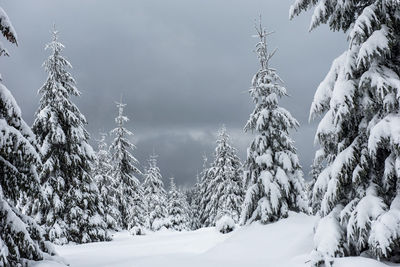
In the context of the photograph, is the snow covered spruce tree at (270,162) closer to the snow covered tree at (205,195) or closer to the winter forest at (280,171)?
the winter forest at (280,171)

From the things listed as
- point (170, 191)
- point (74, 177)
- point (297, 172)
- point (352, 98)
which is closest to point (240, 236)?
point (297, 172)

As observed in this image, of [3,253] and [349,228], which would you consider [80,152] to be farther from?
[349,228]

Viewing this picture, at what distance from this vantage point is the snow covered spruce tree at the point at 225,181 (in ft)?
129

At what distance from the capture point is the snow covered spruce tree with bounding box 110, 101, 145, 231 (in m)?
38.8

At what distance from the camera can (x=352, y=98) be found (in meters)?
9.26

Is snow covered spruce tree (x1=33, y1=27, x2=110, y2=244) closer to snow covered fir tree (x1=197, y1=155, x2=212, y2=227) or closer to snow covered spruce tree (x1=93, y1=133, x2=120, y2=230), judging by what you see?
snow covered spruce tree (x1=93, y1=133, x2=120, y2=230)

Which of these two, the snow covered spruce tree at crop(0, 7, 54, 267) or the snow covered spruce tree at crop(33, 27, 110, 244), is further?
the snow covered spruce tree at crop(33, 27, 110, 244)

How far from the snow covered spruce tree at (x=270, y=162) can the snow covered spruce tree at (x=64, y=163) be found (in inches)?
438

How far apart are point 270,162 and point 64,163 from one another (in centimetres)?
1326

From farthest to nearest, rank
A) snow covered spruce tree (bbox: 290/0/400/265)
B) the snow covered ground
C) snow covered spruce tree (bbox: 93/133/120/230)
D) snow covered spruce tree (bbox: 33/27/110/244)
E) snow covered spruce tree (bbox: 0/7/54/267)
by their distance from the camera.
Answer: snow covered spruce tree (bbox: 93/133/120/230) < snow covered spruce tree (bbox: 33/27/110/244) < the snow covered ground < snow covered spruce tree (bbox: 0/7/54/267) < snow covered spruce tree (bbox: 290/0/400/265)

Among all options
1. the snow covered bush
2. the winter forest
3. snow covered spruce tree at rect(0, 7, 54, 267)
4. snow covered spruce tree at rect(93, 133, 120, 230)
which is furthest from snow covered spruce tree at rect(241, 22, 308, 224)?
snow covered spruce tree at rect(93, 133, 120, 230)

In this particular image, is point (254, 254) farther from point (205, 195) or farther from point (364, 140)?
point (205, 195)

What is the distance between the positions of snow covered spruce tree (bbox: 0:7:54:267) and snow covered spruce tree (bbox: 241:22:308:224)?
1095 cm

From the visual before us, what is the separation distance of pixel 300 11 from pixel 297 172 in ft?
32.7
